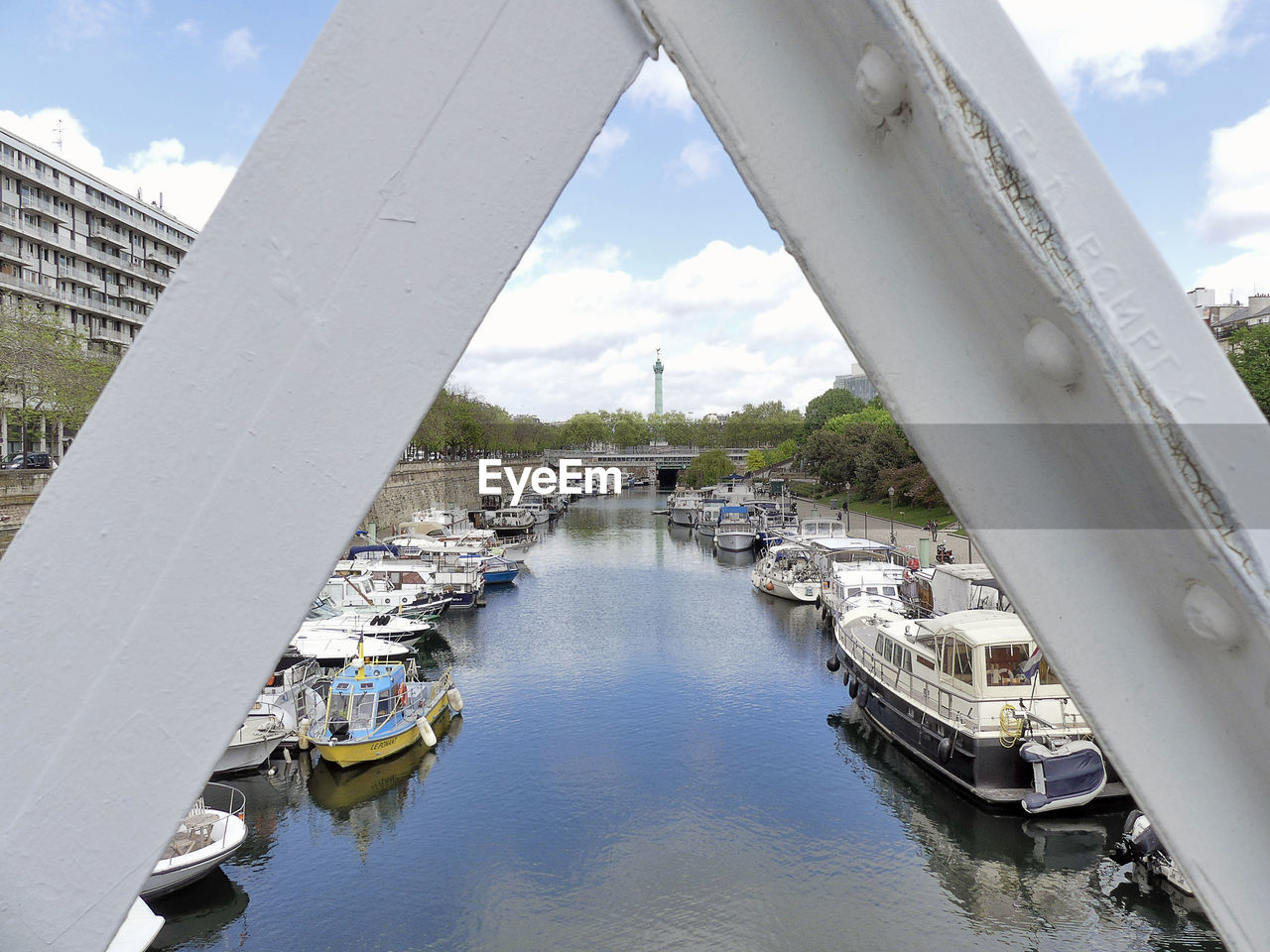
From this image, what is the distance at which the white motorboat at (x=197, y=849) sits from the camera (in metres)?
9.65

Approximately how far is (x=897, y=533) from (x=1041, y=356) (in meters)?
38.9

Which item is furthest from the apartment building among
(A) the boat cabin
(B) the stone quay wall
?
(A) the boat cabin

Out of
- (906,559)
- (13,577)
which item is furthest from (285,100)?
(906,559)

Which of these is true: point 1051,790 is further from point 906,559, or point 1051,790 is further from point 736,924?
point 906,559

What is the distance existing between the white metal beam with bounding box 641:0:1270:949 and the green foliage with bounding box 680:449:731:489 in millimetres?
71740

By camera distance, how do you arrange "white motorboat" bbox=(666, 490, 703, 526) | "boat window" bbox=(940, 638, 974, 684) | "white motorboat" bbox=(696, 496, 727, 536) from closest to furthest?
1. "boat window" bbox=(940, 638, 974, 684)
2. "white motorboat" bbox=(696, 496, 727, 536)
3. "white motorboat" bbox=(666, 490, 703, 526)

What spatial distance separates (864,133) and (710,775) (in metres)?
13.6

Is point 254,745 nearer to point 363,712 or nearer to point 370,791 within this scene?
A: point 363,712

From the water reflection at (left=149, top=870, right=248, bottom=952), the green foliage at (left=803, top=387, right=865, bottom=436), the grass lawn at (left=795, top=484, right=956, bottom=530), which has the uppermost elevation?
the green foliage at (left=803, top=387, right=865, bottom=436)

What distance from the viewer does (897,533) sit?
123 feet

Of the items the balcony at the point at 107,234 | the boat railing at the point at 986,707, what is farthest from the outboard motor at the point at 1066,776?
the balcony at the point at 107,234

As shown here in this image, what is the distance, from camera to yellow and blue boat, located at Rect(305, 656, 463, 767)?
13477 mm

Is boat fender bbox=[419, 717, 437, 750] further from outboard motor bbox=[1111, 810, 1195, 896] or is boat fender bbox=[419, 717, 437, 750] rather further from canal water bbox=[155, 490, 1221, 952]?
outboard motor bbox=[1111, 810, 1195, 896]

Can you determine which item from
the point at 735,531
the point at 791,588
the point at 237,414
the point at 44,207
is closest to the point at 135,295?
the point at 44,207
